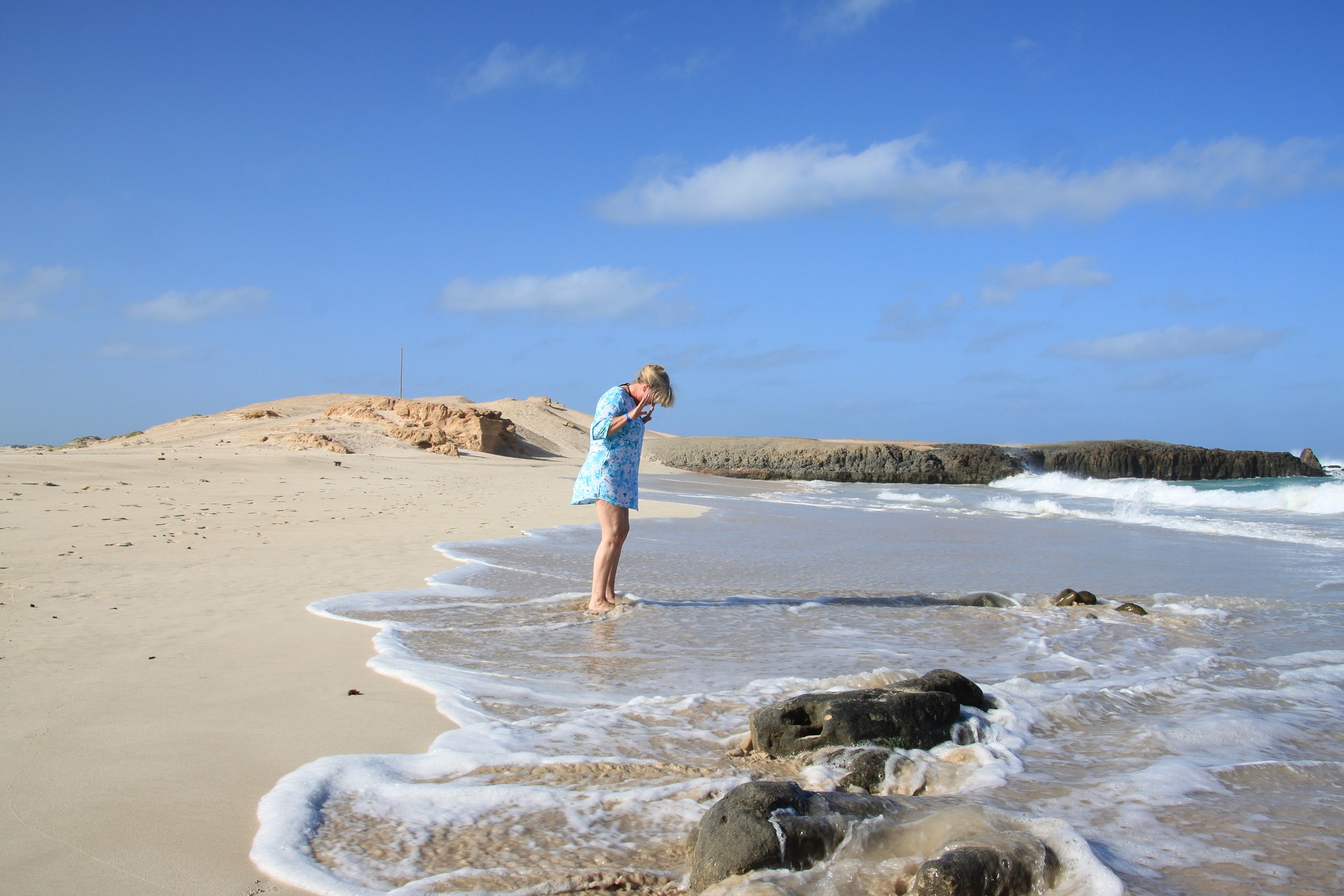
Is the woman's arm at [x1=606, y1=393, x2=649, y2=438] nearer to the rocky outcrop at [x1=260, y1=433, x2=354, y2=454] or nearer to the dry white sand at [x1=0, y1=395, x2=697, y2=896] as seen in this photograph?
the dry white sand at [x1=0, y1=395, x2=697, y2=896]

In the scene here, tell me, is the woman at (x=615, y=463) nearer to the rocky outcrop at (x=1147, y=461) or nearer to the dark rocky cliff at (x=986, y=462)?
the dark rocky cliff at (x=986, y=462)

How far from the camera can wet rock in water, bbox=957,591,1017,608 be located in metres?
6.11

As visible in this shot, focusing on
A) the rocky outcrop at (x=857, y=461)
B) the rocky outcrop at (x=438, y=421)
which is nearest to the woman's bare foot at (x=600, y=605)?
the rocky outcrop at (x=857, y=461)

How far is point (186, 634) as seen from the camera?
4.32 m

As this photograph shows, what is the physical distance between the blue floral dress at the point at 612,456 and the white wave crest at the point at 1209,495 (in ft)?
47.4

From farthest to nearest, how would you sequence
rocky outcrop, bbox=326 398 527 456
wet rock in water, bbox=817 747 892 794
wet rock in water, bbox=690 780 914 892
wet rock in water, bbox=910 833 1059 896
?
rocky outcrop, bbox=326 398 527 456, wet rock in water, bbox=817 747 892 794, wet rock in water, bbox=690 780 914 892, wet rock in water, bbox=910 833 1059 896

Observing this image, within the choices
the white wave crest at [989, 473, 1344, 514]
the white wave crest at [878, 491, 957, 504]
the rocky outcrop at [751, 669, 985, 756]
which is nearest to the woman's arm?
the rocky outcrop at [751, 669, 985, 756]

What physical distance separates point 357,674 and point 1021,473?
23076 millimetres

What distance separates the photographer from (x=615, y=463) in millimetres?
5758

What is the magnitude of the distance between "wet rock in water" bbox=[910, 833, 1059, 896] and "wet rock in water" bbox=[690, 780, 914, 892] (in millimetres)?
267

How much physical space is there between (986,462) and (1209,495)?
7.02 metres

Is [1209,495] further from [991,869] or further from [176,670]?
[176,670]

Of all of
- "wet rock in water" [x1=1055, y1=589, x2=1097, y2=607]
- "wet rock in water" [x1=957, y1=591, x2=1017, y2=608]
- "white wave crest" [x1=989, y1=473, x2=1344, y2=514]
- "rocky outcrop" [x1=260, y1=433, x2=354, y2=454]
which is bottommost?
"wet rock in water" [x1=957, y1=591, x2=1017, y2=608]

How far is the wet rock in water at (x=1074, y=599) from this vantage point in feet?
20.1
